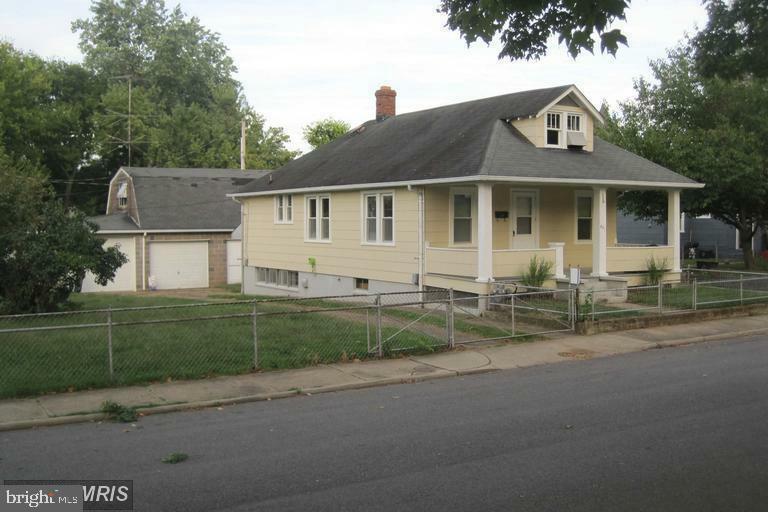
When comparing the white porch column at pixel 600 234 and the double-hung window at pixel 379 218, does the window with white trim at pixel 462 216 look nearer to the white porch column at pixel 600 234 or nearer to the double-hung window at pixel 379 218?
the double-hung window at pixel 379 218

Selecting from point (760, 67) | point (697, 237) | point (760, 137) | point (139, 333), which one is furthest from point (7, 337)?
point (697, 237)

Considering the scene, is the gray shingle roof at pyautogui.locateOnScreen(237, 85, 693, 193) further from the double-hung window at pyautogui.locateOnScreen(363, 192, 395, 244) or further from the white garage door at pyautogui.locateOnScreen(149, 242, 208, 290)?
the white garage door at pyautogui.locateOnScreen(149, 242, 208, 290)

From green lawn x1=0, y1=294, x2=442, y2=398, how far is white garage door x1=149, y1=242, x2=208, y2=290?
18377mm

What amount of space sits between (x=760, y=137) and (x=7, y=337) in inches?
986

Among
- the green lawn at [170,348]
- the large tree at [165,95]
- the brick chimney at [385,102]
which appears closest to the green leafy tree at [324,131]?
the large tree at [165,95]

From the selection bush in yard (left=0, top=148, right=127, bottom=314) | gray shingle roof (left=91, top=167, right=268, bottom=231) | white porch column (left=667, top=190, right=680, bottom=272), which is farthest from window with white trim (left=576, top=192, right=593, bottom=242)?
gray shingle roof (left=91, top=167, right=268, bottom=231)

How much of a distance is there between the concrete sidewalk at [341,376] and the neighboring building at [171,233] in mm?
23068

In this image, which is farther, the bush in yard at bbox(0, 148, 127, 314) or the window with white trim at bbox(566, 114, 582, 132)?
the window with white trim at bbox(566, 114, 582, 132)

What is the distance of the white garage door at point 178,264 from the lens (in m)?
35.1

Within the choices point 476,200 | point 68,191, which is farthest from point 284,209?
point 68,191

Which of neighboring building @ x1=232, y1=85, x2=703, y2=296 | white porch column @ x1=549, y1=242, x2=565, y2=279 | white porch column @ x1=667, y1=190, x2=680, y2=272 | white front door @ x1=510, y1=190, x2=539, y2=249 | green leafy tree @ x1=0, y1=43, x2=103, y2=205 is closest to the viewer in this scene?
neighboring building @ x1=232, y1=85, x2=703, y2=296

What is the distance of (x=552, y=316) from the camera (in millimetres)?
17031

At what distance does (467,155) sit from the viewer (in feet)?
65.9

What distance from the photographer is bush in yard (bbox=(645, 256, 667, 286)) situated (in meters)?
21.9
